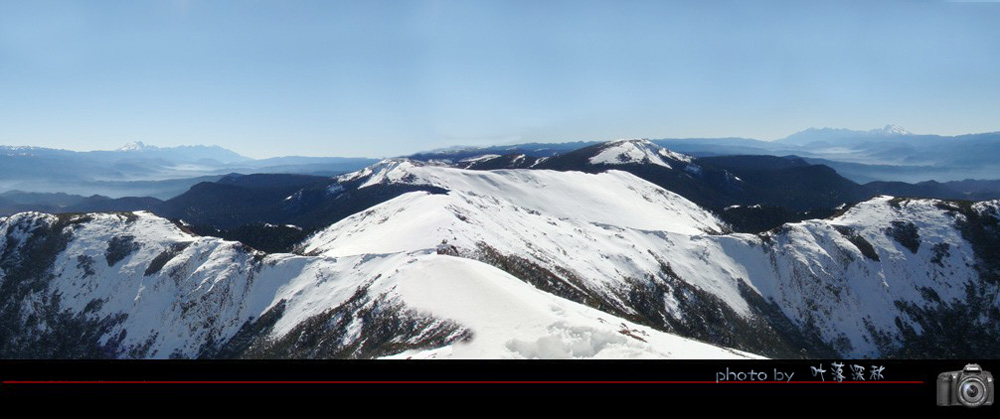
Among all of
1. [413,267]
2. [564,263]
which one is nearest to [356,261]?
[413,267]

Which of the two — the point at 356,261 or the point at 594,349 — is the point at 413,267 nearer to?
the point at 356,261
